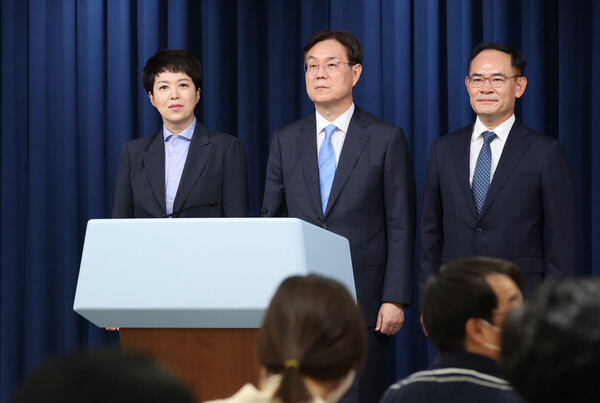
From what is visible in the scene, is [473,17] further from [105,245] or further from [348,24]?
[105,245]

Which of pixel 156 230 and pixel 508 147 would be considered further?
pixel 508 147

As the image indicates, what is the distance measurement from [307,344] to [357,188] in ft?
5.40

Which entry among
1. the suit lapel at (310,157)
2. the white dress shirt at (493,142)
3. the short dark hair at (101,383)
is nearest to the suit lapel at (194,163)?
the suit lapel at (310,157)

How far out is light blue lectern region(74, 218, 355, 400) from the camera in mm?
1397

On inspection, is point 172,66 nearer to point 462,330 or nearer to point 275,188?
point 275,188

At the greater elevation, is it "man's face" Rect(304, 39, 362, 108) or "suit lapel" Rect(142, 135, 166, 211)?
"man's face" Rect(304, 39, 362, 108)

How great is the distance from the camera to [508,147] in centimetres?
274

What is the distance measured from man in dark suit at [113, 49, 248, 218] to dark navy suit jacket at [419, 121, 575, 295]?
2.20ft

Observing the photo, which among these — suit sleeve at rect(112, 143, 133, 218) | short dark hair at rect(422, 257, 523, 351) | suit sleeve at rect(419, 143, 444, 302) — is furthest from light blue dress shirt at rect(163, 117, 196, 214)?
short dark hair at rect(422, 257, 523, 351)

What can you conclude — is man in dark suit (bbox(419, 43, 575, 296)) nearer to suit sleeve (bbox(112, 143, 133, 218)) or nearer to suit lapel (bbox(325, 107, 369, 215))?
suit lapel (bbox(325, 107, 369, 215))

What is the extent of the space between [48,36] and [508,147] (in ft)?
7.47

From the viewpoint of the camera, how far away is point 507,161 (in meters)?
2.71

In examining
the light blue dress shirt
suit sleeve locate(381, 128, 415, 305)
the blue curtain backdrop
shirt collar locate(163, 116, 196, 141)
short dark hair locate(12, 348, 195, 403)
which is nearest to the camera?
short dark hair locate(12, 348, 195, 403)

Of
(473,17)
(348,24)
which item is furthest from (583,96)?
(348,24)
